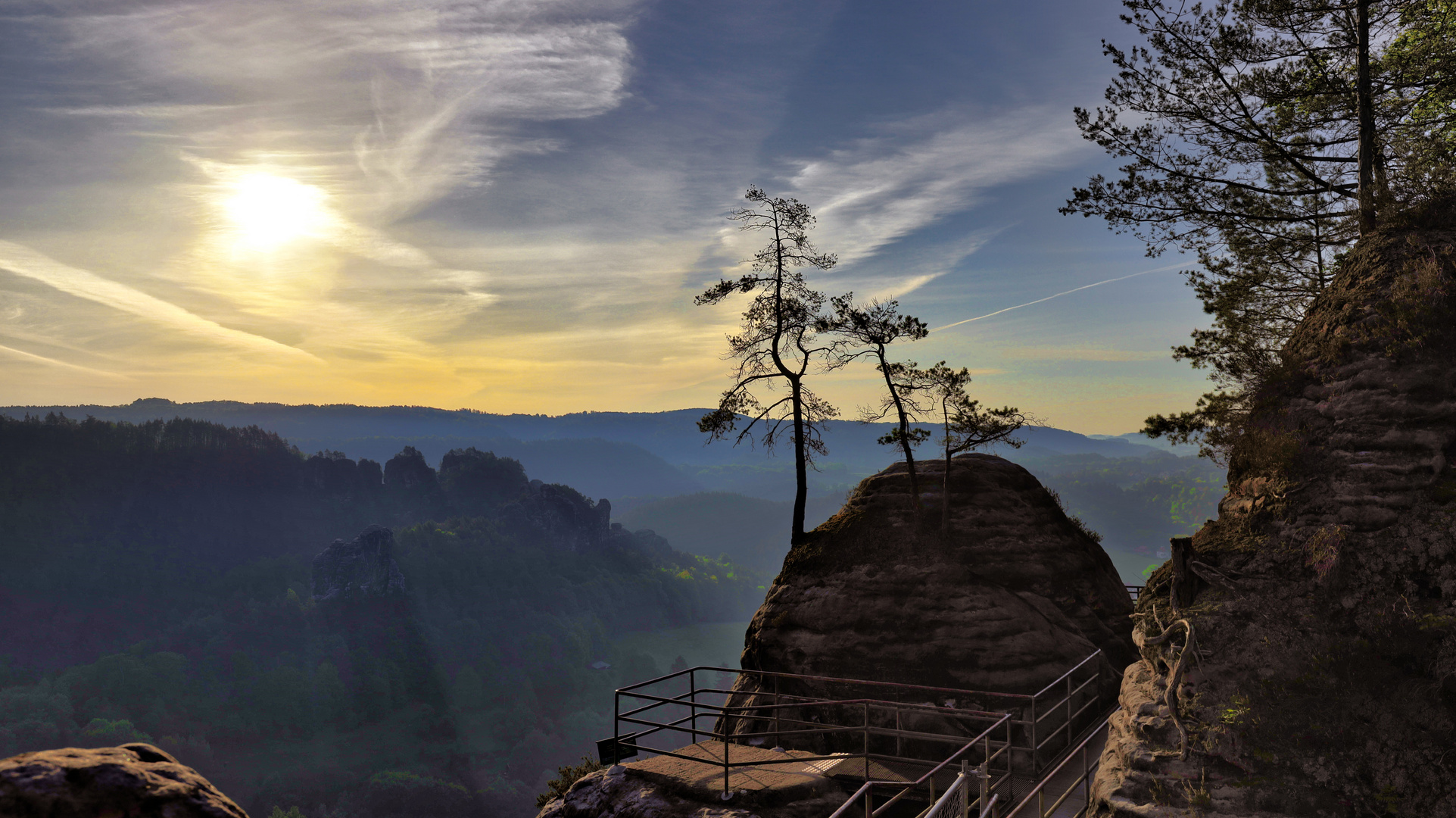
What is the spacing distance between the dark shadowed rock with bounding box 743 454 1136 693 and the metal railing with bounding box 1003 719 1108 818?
3513 millimetres

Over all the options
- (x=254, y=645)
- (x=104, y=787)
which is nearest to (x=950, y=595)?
(x=104, y=787)

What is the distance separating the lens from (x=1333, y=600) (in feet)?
30.6

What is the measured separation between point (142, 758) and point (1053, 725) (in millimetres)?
15876

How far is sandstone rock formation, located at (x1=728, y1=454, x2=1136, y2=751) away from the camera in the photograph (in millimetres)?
17953

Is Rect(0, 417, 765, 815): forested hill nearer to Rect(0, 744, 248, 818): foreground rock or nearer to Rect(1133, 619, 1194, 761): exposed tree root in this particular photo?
Rect(1133, 619, 1194, 761): exposed tree root

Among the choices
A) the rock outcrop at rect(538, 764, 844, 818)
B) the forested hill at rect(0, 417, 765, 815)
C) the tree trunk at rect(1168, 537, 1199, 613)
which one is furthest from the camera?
the forested hill at rect(0, 417, 765, 815)

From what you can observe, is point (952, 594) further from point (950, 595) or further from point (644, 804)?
point (644, 804)

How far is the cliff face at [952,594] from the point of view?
1797 centimetres

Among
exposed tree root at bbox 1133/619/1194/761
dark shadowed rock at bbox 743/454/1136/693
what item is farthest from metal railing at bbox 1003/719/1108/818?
dark shadowed rock at bbox 743/454/1136/693

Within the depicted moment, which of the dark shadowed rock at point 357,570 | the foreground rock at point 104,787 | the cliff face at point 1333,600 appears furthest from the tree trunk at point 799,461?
the dark shadowed rock at point 357,570

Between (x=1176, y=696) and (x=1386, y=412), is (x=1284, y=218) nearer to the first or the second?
(x=1386, y=412)

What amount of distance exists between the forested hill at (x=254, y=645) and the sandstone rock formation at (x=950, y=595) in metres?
112

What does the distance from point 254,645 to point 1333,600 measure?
586 ft

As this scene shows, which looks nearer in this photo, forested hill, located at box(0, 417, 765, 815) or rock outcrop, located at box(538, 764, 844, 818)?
rock outcrop, located at box(538, 764, 844, 818)
